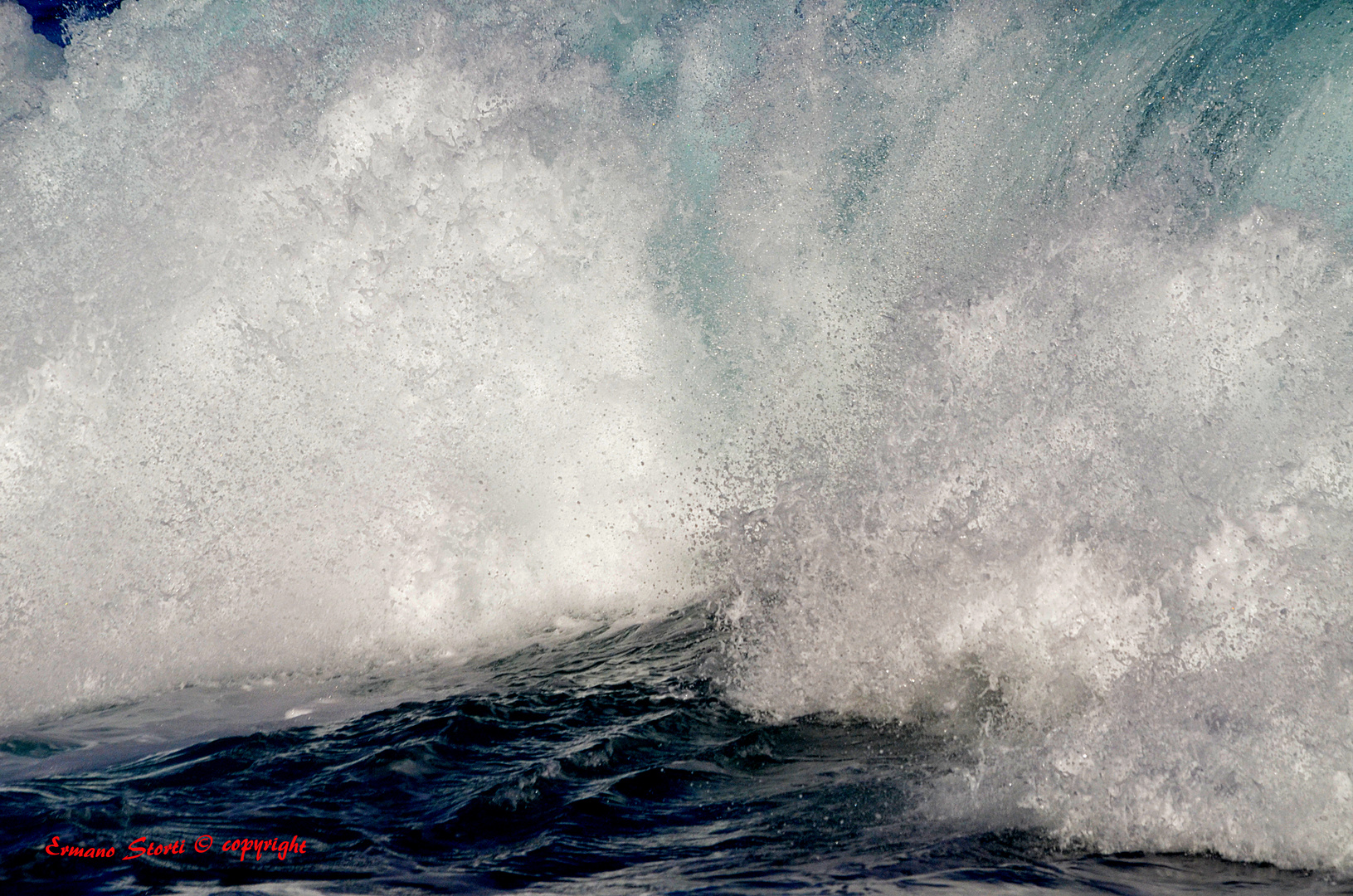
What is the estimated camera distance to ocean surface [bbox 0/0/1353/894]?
3.68 m

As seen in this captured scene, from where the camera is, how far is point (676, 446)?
7.37 metres

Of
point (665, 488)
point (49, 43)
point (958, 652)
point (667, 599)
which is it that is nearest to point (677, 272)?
point (665, 488)

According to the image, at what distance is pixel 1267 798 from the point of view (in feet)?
10.7

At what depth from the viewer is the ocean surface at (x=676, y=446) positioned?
3676 mm

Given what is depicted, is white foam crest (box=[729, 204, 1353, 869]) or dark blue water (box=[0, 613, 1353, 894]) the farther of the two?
white foam crest (box=[729, 204, 1353, 869])

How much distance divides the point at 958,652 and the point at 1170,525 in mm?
1089
